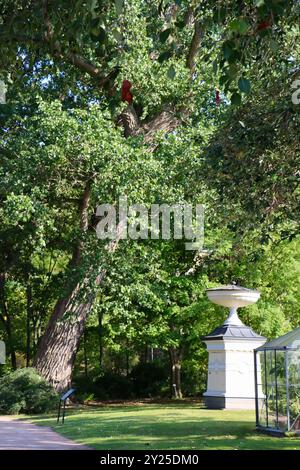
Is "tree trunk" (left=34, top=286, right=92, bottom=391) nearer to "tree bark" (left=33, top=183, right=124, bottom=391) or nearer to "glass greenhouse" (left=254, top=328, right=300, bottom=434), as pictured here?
"tree bark" (left=33, top=183, right=124, bottom=391)

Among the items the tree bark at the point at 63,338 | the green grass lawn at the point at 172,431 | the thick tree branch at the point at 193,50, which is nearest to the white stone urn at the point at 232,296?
the green grass lawn at the point at 172,431

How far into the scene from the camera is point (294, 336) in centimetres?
1409

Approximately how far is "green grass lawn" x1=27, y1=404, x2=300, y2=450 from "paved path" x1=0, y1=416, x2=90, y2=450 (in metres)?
0.28

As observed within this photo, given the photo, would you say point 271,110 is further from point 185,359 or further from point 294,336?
point 185,359

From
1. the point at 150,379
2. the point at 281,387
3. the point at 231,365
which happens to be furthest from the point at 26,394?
the point at 150,379

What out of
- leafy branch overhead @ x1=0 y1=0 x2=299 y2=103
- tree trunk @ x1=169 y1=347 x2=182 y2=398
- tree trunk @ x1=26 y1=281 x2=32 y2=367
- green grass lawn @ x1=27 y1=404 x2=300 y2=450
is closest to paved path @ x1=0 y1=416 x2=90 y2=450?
green grass lawn @ x1=27 y1=404 x2=300 y2=450

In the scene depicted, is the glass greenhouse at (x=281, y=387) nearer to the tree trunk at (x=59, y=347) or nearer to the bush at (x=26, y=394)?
the bush at (x=26, y=394)

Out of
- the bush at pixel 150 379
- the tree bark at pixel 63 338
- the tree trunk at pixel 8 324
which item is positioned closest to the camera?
the tree bark at pixel 63 338

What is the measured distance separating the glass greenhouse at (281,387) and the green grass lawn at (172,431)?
412 millimetres

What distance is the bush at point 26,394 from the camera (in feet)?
71.9

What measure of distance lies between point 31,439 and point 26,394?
370 inches

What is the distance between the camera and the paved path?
38.7ft

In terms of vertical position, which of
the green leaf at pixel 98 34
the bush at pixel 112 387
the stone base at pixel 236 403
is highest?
the green leaf at pixel 98 34
